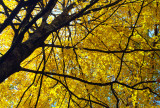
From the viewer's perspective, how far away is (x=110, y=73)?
4461 mm

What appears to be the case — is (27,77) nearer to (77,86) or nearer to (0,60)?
(77,86)

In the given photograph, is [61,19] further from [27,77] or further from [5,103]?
[5,103]

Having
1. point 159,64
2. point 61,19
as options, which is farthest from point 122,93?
point 61,19

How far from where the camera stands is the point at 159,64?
4.59 meters

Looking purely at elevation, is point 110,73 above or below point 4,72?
above

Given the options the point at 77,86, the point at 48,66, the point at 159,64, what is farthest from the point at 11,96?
the point at 159,64

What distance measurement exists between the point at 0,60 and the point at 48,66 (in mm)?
2042

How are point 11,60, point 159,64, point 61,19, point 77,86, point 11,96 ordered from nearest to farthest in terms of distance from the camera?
1. point 11,60
2. point 61,19
3. point 77,86
4. point 11,96
5. point 159,64

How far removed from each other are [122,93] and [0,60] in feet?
13.8

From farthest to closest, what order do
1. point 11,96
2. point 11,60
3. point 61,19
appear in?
point 11,96 → point 61,19 → point 11,60

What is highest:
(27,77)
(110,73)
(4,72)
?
(110,73)

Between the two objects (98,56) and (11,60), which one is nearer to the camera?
(11,60)

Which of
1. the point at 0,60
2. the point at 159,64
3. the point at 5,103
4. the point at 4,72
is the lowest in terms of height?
the point at 5,103

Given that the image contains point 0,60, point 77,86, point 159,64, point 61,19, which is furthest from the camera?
point 159,64
